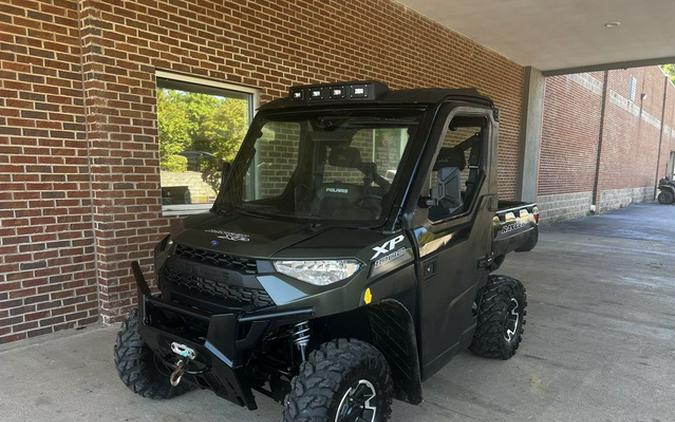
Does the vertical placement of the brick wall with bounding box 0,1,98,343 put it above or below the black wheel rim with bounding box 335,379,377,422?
above

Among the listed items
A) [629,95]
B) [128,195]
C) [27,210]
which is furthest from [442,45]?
[629,95]

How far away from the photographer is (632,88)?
21.9 meters

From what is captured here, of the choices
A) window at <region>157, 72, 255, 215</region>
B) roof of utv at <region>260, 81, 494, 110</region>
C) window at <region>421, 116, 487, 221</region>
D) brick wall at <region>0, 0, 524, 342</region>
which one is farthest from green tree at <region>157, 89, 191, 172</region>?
window at <region>421, 116, 487, 221</region>

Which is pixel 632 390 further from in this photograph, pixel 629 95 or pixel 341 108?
pixel 629 95

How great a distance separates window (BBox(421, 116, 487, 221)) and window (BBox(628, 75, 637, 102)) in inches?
881

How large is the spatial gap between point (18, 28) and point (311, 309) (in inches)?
146

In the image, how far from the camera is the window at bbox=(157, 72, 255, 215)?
5332 mm

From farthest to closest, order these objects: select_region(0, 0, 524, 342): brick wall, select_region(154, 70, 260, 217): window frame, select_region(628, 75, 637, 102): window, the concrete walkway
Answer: select_region(628, 75, 637, 102): window → select_region(154, 70, 260, 217): window frame → select_region(0, 0, 524, 342): brick wall → the concrete walkway

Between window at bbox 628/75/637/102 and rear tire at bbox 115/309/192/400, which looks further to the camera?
window at bbox 628/75/637/102

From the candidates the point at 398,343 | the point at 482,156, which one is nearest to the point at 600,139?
the point at 482,156

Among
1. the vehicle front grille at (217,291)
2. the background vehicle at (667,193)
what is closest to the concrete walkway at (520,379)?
the vehicle front grille at (217,291)

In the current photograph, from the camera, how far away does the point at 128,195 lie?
471cm

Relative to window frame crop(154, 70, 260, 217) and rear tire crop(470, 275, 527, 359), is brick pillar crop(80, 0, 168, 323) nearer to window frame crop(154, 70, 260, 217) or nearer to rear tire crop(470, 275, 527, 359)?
window frame crop(154, 70, 260, 217)

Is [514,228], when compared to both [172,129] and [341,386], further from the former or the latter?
[172,129]
